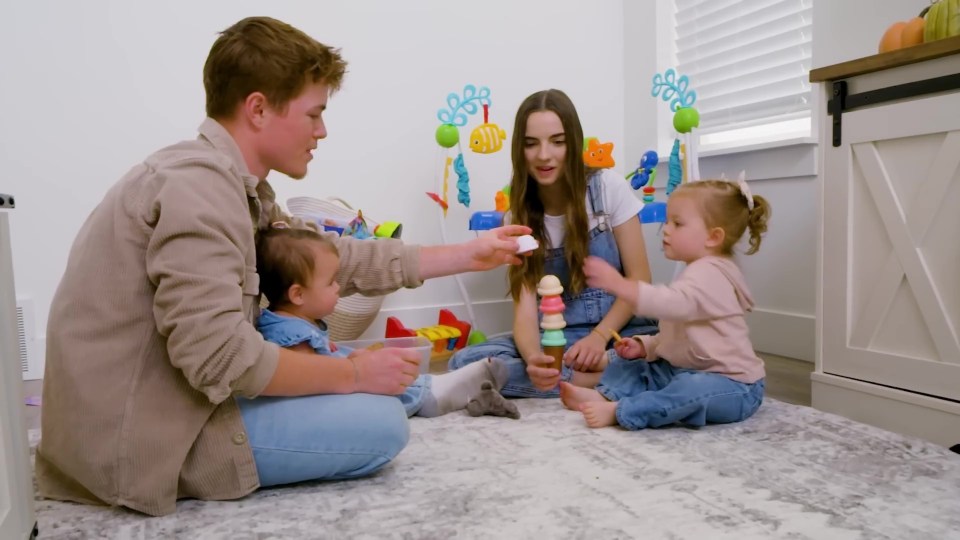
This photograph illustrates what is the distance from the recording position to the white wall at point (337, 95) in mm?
2109

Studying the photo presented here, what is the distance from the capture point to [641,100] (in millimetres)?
2826

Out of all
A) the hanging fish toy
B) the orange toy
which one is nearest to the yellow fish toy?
the hanging fish toy

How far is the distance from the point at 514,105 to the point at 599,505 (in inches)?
75.9

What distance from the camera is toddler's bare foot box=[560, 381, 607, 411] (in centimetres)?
158

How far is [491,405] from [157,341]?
29.7 inches

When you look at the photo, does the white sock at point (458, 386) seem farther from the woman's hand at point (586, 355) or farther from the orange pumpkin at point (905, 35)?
the orange pumpkin at point (905, 35)

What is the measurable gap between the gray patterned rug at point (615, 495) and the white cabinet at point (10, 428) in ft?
0.38

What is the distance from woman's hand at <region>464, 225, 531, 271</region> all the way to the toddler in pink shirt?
160 mm

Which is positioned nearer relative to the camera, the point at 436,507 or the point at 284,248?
the point at 436,507

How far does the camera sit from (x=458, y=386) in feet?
5.28

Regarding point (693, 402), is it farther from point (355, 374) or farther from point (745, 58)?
point (745, 58)

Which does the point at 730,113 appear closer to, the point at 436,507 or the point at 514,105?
the point at 514,105

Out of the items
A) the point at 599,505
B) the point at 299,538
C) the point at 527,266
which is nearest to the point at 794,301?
the point at 527,266

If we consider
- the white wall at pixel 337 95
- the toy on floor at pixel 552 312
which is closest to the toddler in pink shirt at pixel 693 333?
the toy on floor at pixel 552 312
